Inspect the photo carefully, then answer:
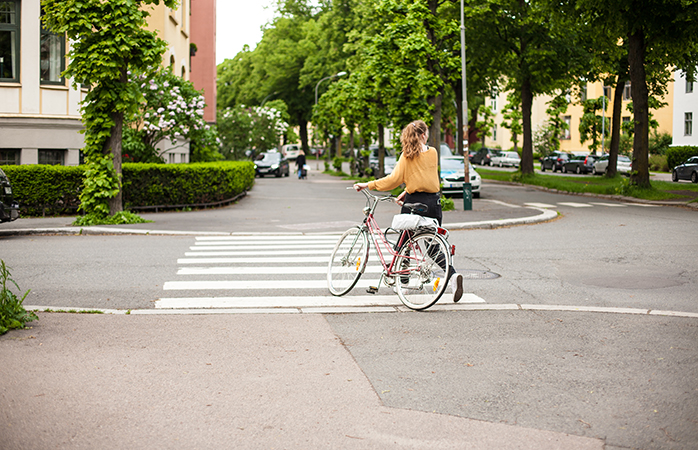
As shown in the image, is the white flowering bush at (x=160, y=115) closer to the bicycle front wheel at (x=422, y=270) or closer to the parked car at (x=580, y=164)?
the bicycle front wheel at (x=422, y=270)

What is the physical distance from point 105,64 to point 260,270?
7.92m

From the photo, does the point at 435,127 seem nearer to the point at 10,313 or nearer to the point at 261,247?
the point at 261,247

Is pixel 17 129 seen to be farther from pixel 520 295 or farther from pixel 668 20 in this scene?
pixel 668 20

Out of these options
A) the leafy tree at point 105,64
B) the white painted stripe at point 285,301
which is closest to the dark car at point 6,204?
the leafy tree at point 105,64

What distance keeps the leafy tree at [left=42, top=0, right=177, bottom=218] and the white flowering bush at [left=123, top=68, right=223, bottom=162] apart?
5703 mm

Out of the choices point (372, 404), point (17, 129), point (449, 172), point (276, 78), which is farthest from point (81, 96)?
point (276, 78)

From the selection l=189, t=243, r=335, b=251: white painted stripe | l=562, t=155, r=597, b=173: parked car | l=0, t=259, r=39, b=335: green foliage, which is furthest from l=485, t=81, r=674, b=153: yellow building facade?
l=0, t=259, r=39, b=335: green foliage

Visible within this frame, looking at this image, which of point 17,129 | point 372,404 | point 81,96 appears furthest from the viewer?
point 81,96

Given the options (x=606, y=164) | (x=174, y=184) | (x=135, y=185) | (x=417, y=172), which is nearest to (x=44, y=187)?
(x=135, y=185)

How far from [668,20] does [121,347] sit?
2283 centimetres

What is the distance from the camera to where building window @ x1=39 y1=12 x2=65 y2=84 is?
21.6m

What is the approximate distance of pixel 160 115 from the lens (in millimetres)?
23406

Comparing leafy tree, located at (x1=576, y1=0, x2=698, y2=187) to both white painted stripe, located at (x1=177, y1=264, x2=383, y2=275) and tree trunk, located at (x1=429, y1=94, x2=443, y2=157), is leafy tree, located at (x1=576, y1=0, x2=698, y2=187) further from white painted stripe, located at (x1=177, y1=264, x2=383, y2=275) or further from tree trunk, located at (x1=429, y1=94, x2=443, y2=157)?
white painted stripe, located at (x1=177, y1=264, x2=383, y2=275)

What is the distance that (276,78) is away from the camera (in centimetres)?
8069
